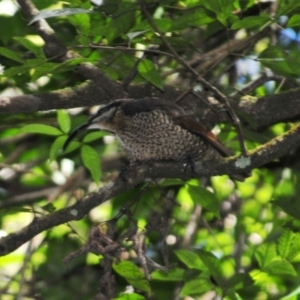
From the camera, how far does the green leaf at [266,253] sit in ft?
12.8

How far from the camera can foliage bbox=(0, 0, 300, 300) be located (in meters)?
3.73

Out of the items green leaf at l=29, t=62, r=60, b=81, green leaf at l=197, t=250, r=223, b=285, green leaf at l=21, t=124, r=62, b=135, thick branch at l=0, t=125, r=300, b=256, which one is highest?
green leaf at l=29, t=62, r=60, b=81

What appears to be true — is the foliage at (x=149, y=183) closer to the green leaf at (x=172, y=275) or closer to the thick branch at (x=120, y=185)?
the green leaf at (x=172, y=275)

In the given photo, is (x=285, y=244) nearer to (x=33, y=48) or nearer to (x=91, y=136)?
(x=91, y=136)

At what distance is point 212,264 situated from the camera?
3.92 metres

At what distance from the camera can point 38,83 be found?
5652 mm

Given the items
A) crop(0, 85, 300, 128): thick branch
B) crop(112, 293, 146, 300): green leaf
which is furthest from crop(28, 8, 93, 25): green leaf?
crop(112, 293, 146, 300): green leaf

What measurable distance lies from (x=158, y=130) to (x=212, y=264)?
922 millimetres

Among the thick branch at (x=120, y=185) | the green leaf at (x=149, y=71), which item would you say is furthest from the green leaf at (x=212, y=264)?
the green leaf at (x=149, y=71)

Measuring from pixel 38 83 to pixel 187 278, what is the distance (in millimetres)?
2123

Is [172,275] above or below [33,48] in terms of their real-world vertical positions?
below

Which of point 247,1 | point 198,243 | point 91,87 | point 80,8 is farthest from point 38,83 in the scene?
point 80,8

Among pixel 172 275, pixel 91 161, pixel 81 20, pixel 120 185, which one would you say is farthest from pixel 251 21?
pixel 172 275

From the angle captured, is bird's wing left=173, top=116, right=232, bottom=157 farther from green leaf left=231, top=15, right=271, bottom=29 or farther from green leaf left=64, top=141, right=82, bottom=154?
green leaf left=231, top=15, right=271, bottom=29
